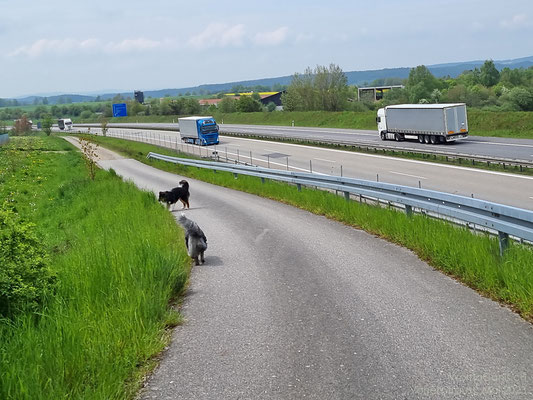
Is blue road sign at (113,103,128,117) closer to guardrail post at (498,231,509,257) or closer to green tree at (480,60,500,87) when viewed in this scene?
green tree at (480,60,500,87)

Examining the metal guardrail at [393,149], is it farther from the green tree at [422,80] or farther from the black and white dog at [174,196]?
the green tree at [422,80]

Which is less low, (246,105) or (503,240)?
(246,105)

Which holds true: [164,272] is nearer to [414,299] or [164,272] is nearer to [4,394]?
[414,299]

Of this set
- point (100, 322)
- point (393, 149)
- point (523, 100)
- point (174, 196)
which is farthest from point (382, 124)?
point (100, 322)

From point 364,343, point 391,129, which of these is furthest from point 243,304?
point 391,129

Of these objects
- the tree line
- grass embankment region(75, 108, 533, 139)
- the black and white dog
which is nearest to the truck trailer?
grass embankment region(75, 108, 533, 139)

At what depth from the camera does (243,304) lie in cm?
804

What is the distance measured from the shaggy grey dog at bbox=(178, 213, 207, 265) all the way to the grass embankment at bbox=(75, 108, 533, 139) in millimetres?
41938

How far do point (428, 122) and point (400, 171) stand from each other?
43.7 feet

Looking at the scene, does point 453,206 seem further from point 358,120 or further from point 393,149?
point 358,120

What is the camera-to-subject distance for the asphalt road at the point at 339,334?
17.5 ft

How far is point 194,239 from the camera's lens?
10.8 m

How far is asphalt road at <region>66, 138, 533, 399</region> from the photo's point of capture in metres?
5.32

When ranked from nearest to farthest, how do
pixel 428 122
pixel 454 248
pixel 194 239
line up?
pixel 454 248 < pixel 194 239 < pixel 428 122
